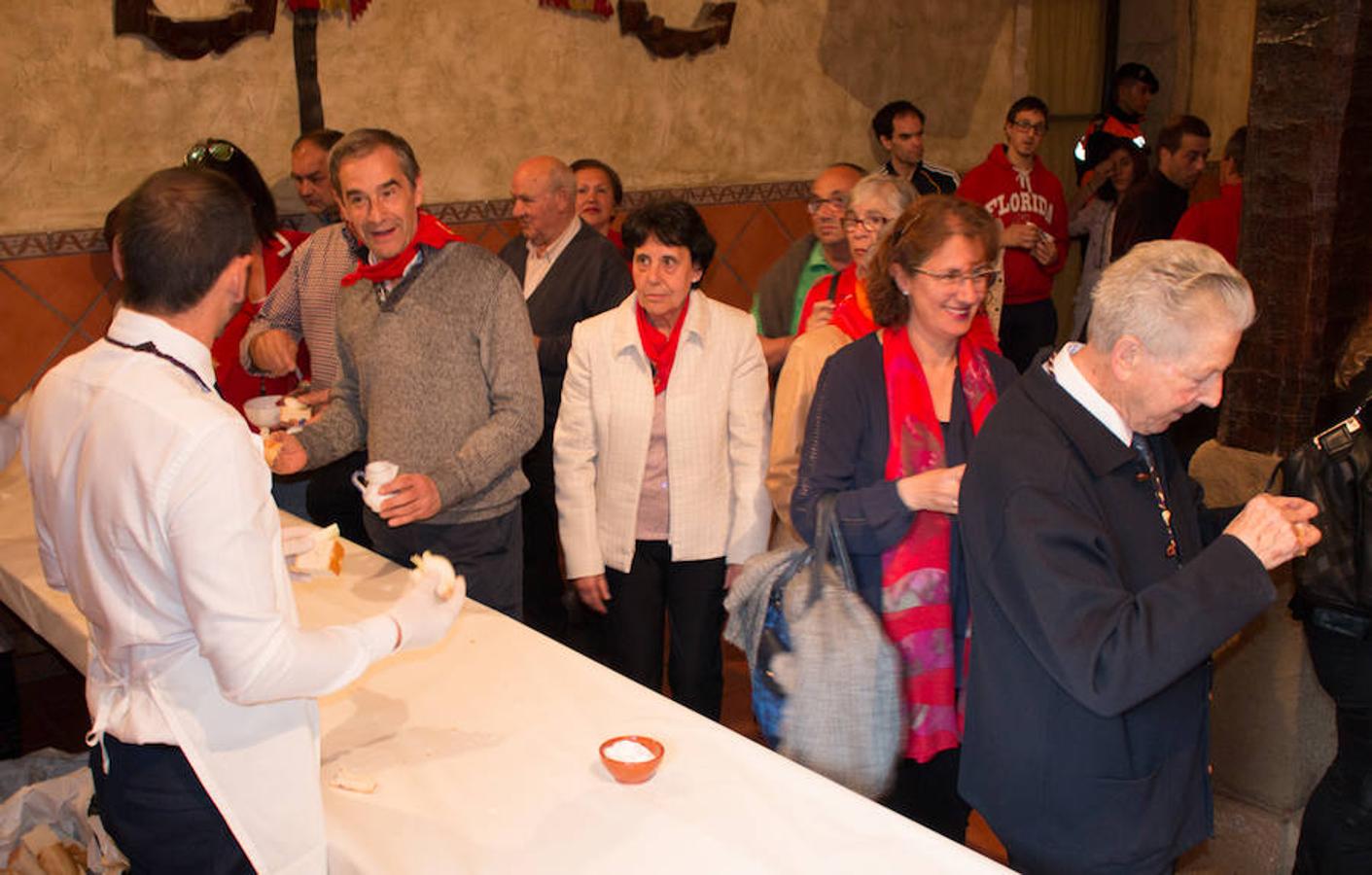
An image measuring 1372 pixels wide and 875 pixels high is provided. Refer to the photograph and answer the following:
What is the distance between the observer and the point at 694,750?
214 cm

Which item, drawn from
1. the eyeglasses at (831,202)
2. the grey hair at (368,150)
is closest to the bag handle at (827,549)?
the grey hair at (368,150)

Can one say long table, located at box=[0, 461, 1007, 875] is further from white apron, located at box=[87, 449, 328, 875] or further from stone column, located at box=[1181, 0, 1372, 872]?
stone column, located at box=[1181, 0, 1372, 872]

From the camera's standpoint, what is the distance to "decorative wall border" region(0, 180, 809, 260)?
454 cm

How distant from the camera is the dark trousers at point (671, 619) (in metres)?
3.36

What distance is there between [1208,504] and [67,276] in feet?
13.1

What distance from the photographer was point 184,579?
163cm

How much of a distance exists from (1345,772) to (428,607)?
1984 millimetres

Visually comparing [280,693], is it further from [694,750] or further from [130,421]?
[694,750]

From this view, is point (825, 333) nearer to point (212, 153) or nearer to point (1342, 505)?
point (1342, 505)

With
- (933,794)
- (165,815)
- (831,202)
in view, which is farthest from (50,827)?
(831,202)

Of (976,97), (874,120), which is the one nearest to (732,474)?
(874,120)

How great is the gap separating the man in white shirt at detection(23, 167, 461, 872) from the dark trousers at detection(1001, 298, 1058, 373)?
494 cm

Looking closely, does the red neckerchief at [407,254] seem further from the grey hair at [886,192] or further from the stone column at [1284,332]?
the stone column at [1284,332]

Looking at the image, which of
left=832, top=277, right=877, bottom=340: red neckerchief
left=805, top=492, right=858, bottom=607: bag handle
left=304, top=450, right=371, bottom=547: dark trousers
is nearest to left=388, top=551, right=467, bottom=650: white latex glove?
left=805, top=492, right=858, bottom=607: bag handle
